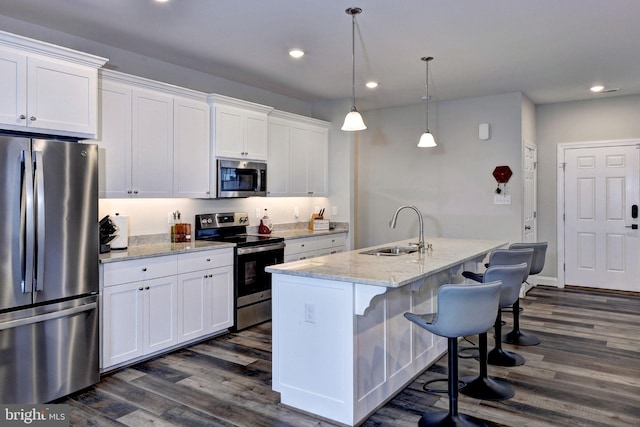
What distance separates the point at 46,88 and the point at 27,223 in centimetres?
95

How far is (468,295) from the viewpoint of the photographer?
94.3 inches

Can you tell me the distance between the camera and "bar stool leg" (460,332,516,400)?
3037mm

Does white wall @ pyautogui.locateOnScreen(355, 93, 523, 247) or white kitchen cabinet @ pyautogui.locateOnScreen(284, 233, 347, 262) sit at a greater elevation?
white wall @ pyautogui.locateOnScreen(355, 93, 523, 247)

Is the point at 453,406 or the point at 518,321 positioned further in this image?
the point at 518,321

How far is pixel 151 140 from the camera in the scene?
4.01m

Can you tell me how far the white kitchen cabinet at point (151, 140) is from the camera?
3.68m

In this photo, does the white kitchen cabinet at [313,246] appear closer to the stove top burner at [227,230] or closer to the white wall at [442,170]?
the stove top burner at [227,230]

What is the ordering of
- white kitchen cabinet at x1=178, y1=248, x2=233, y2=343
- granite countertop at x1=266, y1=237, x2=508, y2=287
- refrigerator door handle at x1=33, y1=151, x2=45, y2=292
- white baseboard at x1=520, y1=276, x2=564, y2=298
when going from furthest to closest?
1. white baseboard at x1=520, y1=276, x2=564, y2=298
2. white kitchen cabinet at x1=178, y1=248, x2=233, y2=343
3. refrigerator door handle at x1=33, y1=151, x2=45, y2=292
4. granite countertop at x1=266, y1=237, x2=508, y2=287

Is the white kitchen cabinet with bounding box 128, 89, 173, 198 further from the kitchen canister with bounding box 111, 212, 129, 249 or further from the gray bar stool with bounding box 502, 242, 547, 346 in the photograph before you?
the gray bar stool with bounding box 502, 242, 547, 346

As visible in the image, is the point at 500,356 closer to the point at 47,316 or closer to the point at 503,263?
the point at 503,263

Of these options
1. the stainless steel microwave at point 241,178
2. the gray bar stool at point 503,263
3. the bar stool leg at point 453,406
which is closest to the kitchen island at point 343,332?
the bar stool leg at point 453,406

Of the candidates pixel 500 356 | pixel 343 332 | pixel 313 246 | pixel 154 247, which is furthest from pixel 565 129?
pixel 154 247

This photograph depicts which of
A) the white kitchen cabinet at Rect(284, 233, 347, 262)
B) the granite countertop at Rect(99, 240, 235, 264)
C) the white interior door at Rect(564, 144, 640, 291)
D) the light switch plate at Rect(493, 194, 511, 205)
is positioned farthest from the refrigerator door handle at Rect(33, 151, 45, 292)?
the white interior door at Rect(564, 144, 640, 291)

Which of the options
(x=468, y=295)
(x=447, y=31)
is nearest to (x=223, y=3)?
(x=447, y=31)
